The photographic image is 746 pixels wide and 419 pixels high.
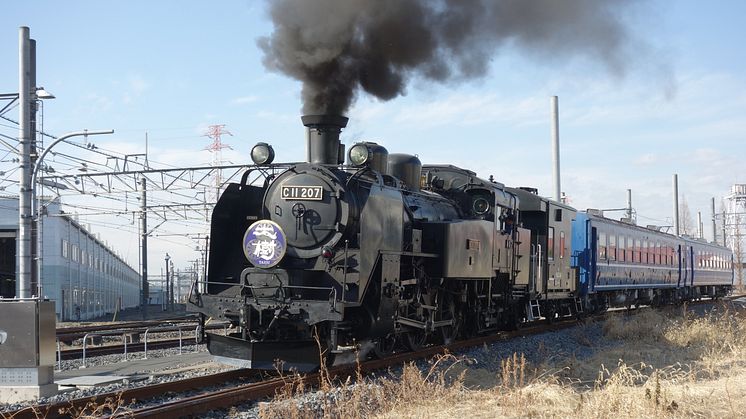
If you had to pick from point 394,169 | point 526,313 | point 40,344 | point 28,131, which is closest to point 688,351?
point 526,313

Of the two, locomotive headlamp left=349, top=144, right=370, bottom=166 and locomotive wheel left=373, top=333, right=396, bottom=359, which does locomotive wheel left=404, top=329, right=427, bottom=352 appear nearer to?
locomotive wheel left=373, top=333, right=396, bottom=359

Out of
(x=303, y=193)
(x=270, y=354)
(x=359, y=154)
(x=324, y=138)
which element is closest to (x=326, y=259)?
(x=303, y=193)

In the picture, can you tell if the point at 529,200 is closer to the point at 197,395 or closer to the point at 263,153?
the point at 263,153

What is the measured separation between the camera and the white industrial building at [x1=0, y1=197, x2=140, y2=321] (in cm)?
3472

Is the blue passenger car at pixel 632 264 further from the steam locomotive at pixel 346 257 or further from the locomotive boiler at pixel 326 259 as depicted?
the locomotive boiler at pixel 326 259

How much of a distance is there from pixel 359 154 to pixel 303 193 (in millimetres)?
1032

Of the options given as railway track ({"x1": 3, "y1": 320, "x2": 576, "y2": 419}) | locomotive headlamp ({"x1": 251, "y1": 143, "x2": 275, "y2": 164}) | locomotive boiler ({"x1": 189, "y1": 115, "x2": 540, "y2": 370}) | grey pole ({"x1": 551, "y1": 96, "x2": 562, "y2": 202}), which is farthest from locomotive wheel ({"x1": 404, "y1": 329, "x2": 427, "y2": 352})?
grey pole ({"x1": 551, "y1": 96, "x2": 562, "y2": 202})

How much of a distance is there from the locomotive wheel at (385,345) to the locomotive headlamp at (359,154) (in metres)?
2.66

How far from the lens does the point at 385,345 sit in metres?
12.4

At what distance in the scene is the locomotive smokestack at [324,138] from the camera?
11.9 m

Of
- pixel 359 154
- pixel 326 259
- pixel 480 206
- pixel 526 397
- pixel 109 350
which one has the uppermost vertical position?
pixel 359 154

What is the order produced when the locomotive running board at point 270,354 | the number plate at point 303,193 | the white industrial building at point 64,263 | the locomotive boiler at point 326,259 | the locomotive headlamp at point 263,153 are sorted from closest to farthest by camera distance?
the locomotive running board at point 270,354 < the locomotive boiler at point 326,259 < the number plate at point 303,193 < the locomotive headlamp at point 263,153 < the white industrial building at point 64,263

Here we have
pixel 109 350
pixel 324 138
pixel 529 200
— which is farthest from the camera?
pixel 529 200

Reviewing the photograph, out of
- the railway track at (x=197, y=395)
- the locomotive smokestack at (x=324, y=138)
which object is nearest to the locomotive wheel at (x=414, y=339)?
the railway track at (x=197, y=395)
